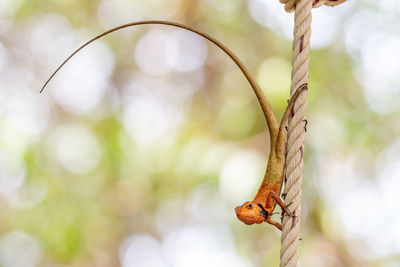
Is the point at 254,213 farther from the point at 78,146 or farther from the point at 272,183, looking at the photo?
the point at 78,146

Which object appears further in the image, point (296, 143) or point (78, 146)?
point (78, 146)

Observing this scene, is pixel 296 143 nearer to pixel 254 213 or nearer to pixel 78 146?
pixel 254 213

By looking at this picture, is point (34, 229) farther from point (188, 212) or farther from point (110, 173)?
point (188, 212)

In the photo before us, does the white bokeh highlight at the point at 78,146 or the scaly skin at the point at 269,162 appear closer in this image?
the scaly skin at the point at 269,162

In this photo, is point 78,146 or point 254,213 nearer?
point 254,213

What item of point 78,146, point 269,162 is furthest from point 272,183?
point 78,146

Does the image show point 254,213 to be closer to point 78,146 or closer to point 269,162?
point 269,162

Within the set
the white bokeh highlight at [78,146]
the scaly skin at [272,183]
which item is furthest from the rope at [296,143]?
the white bokeh highlight at [78,146]

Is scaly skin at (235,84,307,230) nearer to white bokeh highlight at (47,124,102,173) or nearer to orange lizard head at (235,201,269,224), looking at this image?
orange lizard head at (235,201,269,224)

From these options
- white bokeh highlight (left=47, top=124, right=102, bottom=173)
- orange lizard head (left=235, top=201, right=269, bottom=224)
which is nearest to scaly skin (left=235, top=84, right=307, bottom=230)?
orange lizard head (left=235, top=201, right=269, bottom=224)

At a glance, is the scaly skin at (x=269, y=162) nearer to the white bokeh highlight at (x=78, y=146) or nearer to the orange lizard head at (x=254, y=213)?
the orange lizard head at (x=254, y=213)
